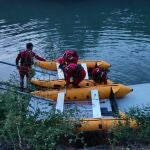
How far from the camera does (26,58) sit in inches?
548

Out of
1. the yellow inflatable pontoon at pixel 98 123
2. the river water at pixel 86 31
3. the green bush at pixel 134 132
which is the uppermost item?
the river water at pixel 86 31

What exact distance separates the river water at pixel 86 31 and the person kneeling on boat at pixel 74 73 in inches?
132

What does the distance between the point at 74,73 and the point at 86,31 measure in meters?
10.9

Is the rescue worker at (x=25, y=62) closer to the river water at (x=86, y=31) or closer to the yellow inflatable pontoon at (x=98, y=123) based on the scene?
the river water at (x=86, y=31)

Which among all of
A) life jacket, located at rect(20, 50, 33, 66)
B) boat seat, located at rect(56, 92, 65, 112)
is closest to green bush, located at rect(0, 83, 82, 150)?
boat seat, located at rect(56, 92, 65, 112)

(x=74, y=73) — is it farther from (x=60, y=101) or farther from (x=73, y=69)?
(x=60, y=101)

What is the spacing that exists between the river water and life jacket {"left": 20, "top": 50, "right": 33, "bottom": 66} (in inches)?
117

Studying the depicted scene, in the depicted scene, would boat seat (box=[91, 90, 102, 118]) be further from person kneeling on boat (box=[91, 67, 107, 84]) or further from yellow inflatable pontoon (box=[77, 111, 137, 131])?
person kneeling on boat (box=[91, 67, 107, 84])

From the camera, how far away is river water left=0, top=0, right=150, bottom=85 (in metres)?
17.9

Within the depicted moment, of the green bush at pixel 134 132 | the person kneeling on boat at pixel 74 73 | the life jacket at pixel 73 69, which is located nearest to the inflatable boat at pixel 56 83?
the person kneeling on boat at pixel 74 73

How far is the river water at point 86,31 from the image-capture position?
17.9m

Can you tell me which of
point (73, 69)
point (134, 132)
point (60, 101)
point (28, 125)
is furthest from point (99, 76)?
point (28, 125)

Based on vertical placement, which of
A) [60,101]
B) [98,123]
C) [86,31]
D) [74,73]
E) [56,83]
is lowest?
[98,123]

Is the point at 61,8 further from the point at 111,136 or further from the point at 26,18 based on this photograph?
the point at 111,136
